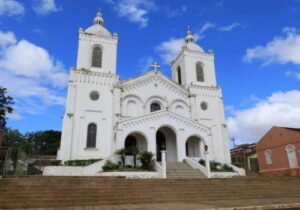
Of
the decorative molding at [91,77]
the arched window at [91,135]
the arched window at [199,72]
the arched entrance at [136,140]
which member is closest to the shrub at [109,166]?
the arched window at [91,135]

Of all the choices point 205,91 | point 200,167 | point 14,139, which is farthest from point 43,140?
point 200,167

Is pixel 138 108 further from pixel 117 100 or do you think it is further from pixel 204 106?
pixel 204 106

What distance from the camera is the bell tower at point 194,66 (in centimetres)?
3017

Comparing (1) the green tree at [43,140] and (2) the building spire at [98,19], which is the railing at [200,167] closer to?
(2) the building spire at [98,19]

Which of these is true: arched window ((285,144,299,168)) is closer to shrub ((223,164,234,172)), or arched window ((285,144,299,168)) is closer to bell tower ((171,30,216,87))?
shrub ((223,164,234,172))

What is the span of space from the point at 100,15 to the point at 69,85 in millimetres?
11801

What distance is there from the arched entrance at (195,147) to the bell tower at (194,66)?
23.2ft

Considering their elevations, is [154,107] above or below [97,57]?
below

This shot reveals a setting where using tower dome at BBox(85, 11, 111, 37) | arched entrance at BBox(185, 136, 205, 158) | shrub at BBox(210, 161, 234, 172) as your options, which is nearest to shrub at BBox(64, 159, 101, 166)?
arched entrance at BBox(185, 136, 205, 158)

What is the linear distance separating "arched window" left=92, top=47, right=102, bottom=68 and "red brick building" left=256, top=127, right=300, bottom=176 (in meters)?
21.7

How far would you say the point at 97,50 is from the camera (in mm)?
27469

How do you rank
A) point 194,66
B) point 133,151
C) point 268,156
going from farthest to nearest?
point 194,66 < point 268,156 < point 133,151

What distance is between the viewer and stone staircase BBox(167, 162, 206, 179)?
18391mm

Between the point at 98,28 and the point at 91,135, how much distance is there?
13.4 m
